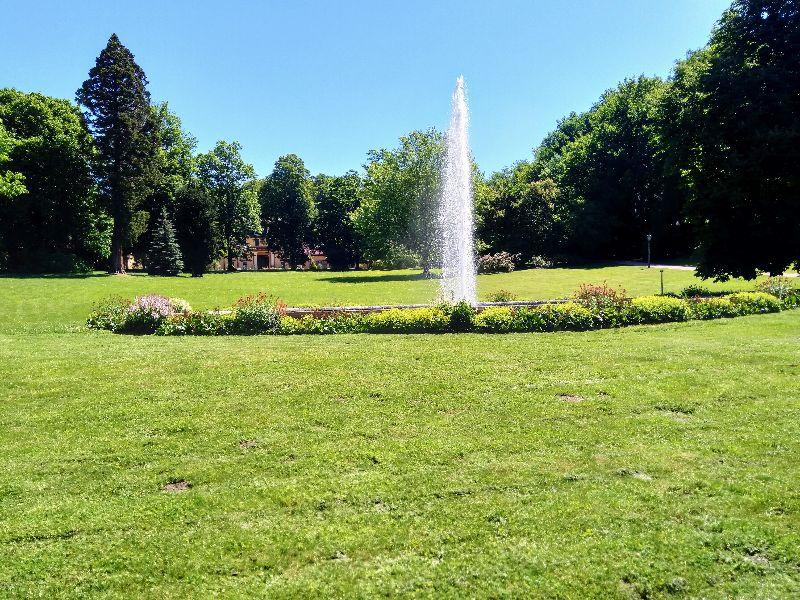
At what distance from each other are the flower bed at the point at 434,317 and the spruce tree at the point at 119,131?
2478 cm

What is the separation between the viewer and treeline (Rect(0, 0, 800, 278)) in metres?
18.9

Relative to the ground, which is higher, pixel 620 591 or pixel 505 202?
pixel 505 202

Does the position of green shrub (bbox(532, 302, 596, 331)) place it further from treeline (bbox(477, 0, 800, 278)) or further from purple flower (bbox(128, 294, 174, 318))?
treeline (bbox(477, 0, 800, 278))

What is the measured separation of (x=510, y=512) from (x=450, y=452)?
4.16ft

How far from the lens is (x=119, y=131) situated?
118ft

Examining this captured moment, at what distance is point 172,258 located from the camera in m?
36.8

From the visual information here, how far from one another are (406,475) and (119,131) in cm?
3840

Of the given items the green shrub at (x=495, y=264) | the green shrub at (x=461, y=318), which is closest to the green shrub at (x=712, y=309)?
the green shrub at (x=461, y=318)

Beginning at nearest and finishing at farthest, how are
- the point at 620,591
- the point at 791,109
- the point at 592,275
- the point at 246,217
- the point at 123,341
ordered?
the point at 620,591 → the point at 123,341 → the point at 791,109 → the point at 592,275 → the point at 246,217

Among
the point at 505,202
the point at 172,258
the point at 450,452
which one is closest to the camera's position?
the point at 450,452

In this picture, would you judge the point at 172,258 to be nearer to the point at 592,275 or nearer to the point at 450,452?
the point at 592,275

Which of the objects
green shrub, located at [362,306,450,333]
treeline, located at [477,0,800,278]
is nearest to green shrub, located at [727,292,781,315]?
treeline, located at [477,0,800,278]

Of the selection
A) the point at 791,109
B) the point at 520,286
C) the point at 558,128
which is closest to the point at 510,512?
the point at 791,109

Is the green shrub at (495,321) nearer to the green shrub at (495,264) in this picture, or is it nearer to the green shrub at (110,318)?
the green shrub at (110,318)
